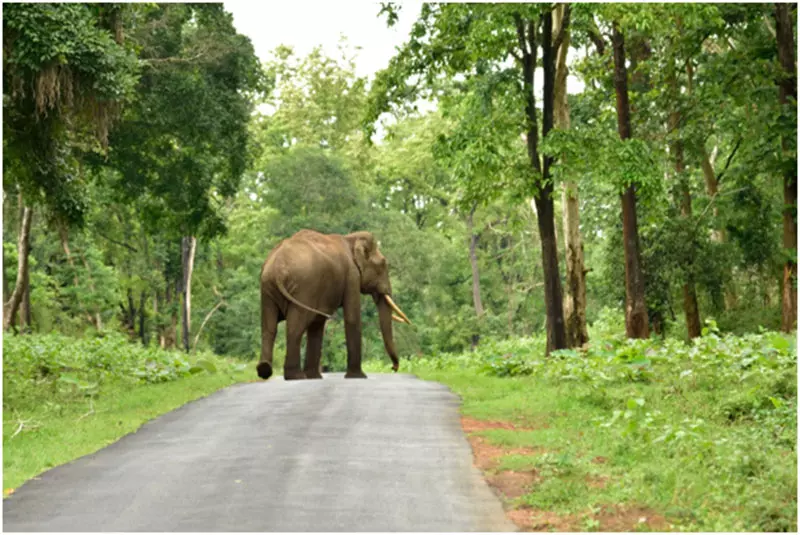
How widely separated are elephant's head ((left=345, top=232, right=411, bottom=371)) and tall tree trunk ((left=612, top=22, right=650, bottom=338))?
19.4ft

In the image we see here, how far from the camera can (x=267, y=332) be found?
21.5 metres

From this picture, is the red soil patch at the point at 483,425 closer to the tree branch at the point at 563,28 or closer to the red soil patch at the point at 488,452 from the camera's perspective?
the red soil patch at the point at 488,452

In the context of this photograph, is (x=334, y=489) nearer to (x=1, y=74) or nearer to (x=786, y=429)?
(x=786, y=429)

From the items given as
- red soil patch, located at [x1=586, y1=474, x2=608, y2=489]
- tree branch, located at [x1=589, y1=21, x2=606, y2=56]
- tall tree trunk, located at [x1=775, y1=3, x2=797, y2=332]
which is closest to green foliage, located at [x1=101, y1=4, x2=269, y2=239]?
tree branch, located at [x1=589, y1=21, x2=606, y2=56]

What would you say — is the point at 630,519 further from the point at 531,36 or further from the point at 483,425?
the point at 531,36

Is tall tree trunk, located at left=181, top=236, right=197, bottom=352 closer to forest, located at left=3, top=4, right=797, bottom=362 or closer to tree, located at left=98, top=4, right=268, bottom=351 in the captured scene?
forest, located at left=3, top=4, right=797, bottom=362

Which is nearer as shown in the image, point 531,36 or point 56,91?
point 56,91

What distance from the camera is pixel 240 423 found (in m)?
13.3

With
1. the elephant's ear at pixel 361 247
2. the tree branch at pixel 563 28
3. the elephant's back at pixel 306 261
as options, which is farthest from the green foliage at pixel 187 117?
the tree branch at pixel 563 28

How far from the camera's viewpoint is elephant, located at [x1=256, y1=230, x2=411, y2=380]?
2141 cm

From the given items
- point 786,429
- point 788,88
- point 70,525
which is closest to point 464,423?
point 786,429

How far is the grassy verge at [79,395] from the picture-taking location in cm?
1189

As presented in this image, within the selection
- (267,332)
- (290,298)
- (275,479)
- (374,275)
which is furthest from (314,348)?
(275,479)

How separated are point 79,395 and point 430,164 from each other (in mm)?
35956
